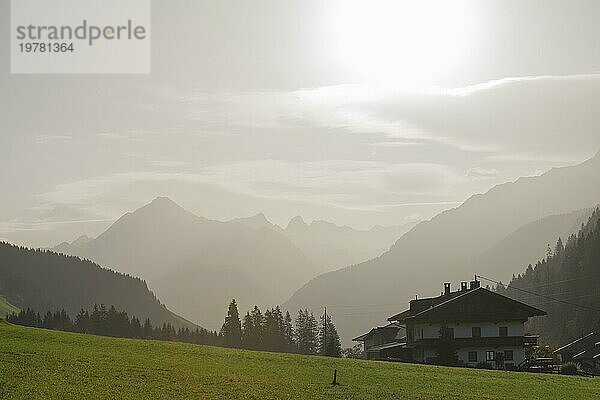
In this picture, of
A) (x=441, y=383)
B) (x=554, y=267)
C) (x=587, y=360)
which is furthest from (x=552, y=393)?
(x=554, y=267)

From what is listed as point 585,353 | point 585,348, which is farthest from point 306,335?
point 585,353

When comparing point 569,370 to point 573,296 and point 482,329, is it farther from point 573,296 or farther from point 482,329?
point 573,296

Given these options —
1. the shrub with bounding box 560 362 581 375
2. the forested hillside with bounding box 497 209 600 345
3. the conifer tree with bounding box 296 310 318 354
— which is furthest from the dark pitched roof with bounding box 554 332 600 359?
the conifer tree with bounding box 296 310 318 354

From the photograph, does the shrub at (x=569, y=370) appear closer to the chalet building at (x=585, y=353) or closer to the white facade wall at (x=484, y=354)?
the white facade wall at (x=484, y=354)

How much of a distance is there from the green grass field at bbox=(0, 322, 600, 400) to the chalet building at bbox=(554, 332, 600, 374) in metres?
48.4

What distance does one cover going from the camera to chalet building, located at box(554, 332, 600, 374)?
107875 millimetres

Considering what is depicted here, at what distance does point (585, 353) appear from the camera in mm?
122938

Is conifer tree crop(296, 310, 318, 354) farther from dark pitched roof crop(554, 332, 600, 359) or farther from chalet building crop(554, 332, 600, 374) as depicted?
chalet building crop(554, 332, 600, 374)

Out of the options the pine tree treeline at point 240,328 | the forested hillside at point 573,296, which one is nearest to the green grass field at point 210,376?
the pine tree treeline at point 240,328

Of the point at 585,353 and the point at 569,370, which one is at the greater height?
the point at 569,370

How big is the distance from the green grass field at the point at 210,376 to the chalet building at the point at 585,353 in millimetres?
48396

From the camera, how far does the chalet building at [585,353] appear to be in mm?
107875

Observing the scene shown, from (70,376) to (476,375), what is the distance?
3107 centimetres

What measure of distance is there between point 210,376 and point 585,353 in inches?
3517
